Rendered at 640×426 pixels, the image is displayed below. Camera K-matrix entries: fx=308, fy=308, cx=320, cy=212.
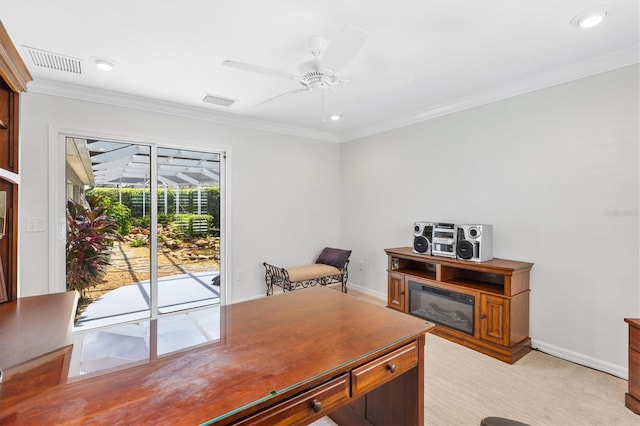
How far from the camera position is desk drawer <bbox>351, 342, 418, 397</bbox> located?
1.18m

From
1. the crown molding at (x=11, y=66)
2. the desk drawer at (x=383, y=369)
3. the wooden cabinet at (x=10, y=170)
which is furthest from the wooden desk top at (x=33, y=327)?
the crown molding at (x=11, y=66)

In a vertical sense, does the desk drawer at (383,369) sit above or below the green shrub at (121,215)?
below

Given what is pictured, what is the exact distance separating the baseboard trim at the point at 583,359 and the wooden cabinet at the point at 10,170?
4.10 meters

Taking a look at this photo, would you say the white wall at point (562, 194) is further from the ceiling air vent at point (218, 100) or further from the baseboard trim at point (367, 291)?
the ceiling air vent at point (218, 100)

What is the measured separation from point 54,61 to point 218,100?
1.39m

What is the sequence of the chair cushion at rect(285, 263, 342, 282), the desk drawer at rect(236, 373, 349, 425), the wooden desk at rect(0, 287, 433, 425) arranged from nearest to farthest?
1. the wooden desk at rect(0, 287, 433, 425)
2. the desk drawer at rect(236, 373, 349, 425)
3. the chair cushion at rect(285, 263, 342, 282)

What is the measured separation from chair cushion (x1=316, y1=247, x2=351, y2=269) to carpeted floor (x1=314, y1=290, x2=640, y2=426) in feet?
6.27

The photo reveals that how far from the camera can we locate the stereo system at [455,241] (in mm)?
2973

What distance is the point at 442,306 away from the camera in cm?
321

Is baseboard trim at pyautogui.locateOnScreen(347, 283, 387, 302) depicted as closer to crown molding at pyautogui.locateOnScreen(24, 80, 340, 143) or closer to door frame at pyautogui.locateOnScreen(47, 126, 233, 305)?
crown molding at pyautogui.locateOnScreen(24, 80, 340, 143)

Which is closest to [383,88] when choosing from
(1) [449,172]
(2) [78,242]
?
(1) [449,172]

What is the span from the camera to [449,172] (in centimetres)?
363

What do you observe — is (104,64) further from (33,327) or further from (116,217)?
(33,327)

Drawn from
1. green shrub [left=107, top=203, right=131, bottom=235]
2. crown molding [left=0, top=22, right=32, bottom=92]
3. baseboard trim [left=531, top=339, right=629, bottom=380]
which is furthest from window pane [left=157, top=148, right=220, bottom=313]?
baseboard trim [left=531, top=339, right=629, bottom=380]
